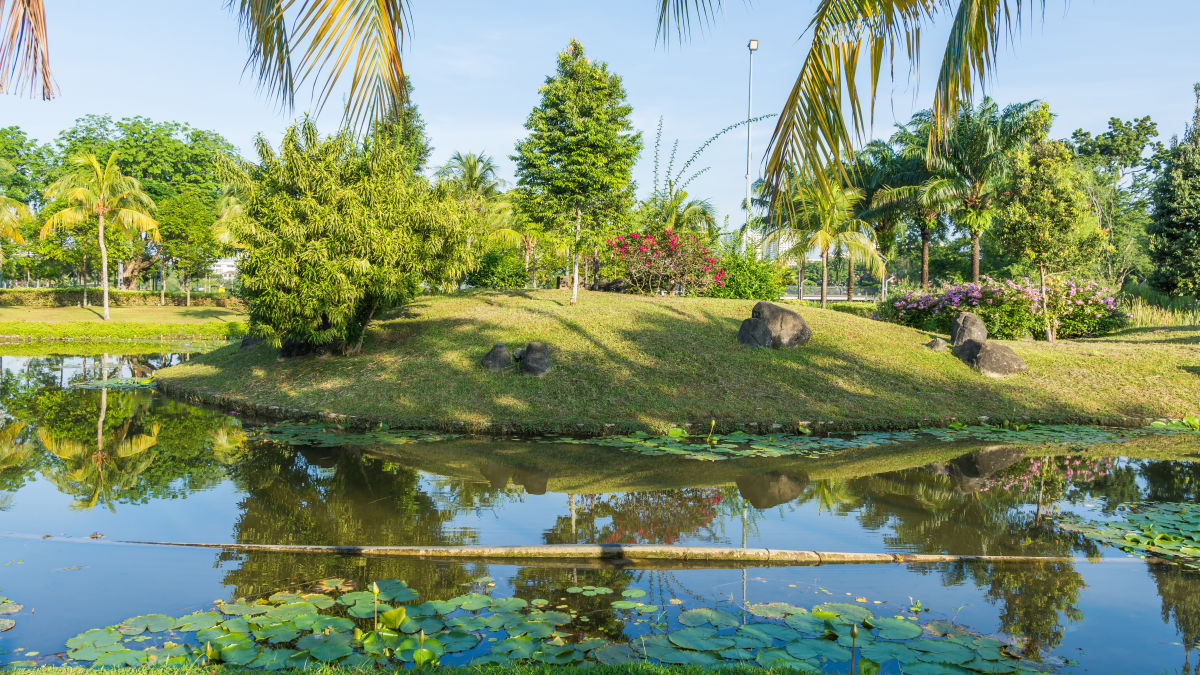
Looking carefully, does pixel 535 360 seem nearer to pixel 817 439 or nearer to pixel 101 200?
pixel 817 439

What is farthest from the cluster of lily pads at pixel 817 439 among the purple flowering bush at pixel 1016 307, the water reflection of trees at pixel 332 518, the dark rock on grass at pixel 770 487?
the purple flowering bush at pixel 1016 307

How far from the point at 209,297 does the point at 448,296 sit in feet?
126

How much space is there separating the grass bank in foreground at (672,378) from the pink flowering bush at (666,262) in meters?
4.45

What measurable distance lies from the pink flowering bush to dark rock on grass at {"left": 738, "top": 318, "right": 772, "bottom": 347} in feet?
23.6

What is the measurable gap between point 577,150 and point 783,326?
6518 millimetres

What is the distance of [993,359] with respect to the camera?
15492 millimetres

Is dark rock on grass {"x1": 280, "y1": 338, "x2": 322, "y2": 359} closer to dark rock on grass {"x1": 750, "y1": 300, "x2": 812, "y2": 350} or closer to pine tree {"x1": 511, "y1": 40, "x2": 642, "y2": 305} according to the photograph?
pine tree {"x1": 511, "y1": 40, "x2": 642, "y2": 305}

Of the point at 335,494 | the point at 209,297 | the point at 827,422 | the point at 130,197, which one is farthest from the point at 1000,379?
the point at 209,297

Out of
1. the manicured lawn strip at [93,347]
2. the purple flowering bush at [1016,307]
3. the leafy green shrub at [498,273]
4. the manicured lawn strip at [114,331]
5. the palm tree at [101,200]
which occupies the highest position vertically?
the palm tree at [101,200]

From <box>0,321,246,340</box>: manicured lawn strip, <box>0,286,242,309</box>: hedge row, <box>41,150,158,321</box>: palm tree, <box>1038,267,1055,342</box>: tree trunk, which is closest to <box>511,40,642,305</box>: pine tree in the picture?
<box>1038,267,1055,342</box>: tree trunk

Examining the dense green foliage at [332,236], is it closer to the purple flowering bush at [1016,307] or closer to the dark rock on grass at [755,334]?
the dark rock on grass at [755,334]

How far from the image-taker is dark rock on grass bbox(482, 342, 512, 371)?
1456 cm

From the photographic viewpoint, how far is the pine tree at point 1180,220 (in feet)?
80.1

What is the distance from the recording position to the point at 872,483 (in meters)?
8.96
